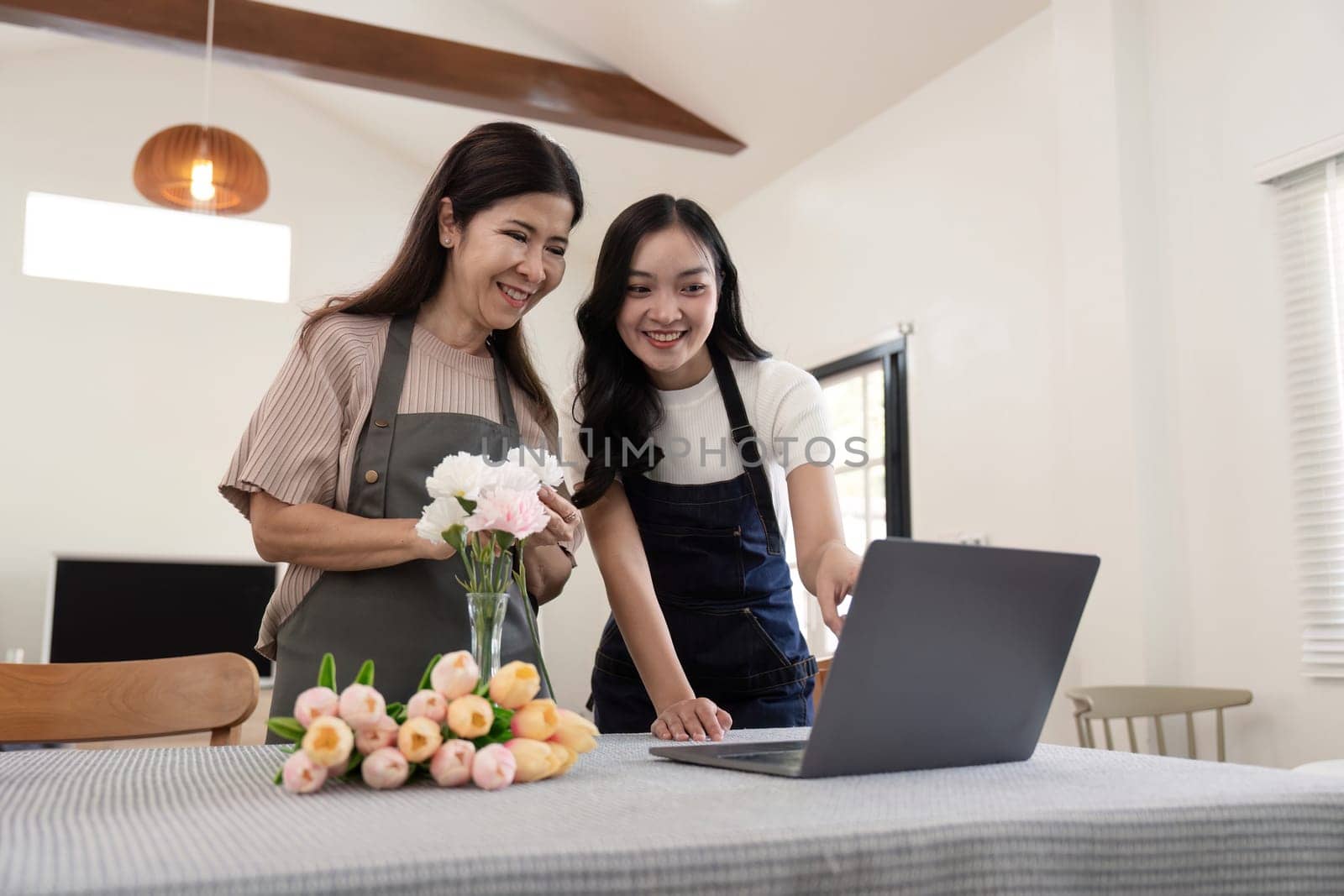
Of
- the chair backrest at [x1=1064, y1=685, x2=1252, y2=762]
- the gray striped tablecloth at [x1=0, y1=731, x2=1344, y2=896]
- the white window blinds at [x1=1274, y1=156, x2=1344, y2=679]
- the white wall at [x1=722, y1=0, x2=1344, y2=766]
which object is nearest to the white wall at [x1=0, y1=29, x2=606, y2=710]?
the white wall at [x1=722, y1=0, x2=1344, y2=766]

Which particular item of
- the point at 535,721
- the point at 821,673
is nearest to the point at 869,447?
the point at 821,673

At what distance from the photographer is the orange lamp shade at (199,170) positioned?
423cm

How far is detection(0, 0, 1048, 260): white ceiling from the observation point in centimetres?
418

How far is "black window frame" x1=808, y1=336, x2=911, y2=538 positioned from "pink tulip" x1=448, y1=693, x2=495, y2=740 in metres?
3.73

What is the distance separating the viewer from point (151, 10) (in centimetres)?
467

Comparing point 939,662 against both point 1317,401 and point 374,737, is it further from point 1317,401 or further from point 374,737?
point 1317,401

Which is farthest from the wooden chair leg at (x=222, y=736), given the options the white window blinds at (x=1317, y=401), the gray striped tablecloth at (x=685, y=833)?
the white window blinds at (x=1317, y=401)

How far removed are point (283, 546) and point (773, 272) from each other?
4.46 meters

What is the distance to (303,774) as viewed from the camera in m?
0.69

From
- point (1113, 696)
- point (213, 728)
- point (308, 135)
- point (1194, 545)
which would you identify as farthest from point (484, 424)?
point (308, 135)

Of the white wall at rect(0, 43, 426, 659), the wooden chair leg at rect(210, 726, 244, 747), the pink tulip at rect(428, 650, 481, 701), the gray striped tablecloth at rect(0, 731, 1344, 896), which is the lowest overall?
the wooden chair leg at rect(210, 726, 244, 747)

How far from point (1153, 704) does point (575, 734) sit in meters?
2.67

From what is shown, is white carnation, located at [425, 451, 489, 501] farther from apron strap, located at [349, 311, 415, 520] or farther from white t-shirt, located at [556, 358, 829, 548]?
white t-shirt, located at [556, 358, 829, 548]

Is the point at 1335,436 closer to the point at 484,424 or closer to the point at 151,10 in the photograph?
the point at 484,424
